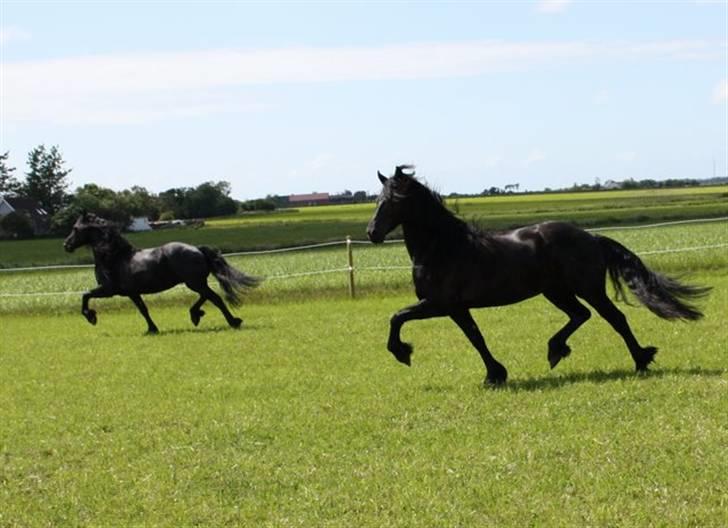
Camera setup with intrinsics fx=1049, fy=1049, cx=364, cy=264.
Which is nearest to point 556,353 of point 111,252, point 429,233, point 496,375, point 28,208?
point 496,375

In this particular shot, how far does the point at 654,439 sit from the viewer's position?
7062 mm

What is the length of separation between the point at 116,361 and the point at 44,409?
3599 millimetres

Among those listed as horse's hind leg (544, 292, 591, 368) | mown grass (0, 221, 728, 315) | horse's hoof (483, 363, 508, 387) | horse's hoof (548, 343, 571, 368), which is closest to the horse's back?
mown grass (0, 221, 728, 315)

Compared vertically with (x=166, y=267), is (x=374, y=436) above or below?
below

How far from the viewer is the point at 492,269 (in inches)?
389

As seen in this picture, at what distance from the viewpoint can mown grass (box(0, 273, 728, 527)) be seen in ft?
19.8

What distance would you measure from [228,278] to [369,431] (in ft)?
31.2

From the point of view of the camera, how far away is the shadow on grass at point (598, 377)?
946 centimetres

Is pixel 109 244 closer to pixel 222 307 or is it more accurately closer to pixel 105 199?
Result: pixel 222 307

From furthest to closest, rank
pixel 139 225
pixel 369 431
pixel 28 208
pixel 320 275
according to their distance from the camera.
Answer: pixel 28 208 → pixel 139 225 → pixel 320 275 → pixel 369 431

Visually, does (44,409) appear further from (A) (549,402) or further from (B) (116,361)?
(A) (549,402)

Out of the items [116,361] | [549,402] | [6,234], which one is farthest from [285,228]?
[549,402]

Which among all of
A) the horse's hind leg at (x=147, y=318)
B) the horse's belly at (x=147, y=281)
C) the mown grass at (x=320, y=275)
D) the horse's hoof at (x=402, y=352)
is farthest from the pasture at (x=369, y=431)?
the mown grass at (x=320, y=275)

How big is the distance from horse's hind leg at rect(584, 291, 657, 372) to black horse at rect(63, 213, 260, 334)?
839 cm
